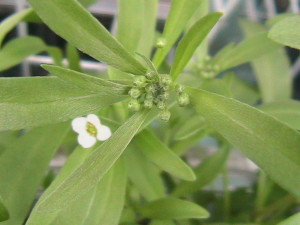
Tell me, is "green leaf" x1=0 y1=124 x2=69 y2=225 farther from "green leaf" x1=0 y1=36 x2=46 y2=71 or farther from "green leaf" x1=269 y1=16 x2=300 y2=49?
"green leaf" x1=269 y1=16 x2=300 y2=49

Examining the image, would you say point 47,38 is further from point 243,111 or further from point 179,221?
point 243,111

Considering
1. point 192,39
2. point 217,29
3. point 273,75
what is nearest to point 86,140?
point 192,39

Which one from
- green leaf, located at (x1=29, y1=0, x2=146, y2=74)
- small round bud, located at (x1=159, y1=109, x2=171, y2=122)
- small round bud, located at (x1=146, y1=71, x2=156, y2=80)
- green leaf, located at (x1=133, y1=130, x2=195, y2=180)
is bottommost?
green leaf, located at (x1=133, y1=130, x2=195, y2=180)

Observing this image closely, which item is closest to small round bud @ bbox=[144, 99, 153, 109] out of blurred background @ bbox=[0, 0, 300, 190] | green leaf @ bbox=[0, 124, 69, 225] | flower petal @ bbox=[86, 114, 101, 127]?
flower petal @ bbox=[86, 114, 101, 127]

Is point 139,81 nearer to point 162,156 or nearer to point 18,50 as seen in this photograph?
point 162,156

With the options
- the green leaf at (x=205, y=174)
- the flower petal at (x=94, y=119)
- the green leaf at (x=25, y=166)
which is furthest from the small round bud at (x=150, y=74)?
the green leaf at (x=205, y=174)
